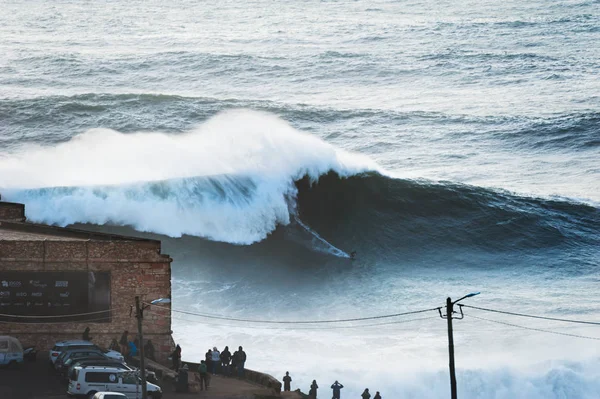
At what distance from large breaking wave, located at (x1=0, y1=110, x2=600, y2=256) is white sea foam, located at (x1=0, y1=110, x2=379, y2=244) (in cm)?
4

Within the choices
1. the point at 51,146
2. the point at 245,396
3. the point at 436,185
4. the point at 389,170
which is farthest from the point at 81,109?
the point at 245,396

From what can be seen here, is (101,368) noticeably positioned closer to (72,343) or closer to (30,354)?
(72,343)

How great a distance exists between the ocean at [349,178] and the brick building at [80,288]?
3.54 m

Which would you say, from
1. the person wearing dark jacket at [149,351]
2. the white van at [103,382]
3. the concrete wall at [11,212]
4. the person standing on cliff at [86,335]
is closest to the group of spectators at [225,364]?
the person wearing dark jacket at [149,351]

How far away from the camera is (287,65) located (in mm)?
77250

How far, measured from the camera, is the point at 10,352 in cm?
2762

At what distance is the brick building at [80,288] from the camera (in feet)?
94.9

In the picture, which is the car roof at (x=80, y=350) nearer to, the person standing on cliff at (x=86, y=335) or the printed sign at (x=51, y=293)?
the person standing on cliff at (x=86, y=335)

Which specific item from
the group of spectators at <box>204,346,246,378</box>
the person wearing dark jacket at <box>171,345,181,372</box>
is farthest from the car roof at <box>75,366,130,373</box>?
the group of spectators at <box>204,346,246,378</box>

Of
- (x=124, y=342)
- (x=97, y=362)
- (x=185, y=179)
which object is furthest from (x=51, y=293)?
(x=185, y=179)

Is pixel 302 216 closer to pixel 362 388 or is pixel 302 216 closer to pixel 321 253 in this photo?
pixel 321 253

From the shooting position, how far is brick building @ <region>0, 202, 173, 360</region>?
28.9 meters

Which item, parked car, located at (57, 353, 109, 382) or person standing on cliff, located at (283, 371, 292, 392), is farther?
person standing on cliff, located at (283, 371, 292, 392)

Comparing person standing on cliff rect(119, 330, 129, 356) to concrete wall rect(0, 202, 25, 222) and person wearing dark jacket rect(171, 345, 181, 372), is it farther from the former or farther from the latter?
concrete wall rect(0, 202, 25, 222)
